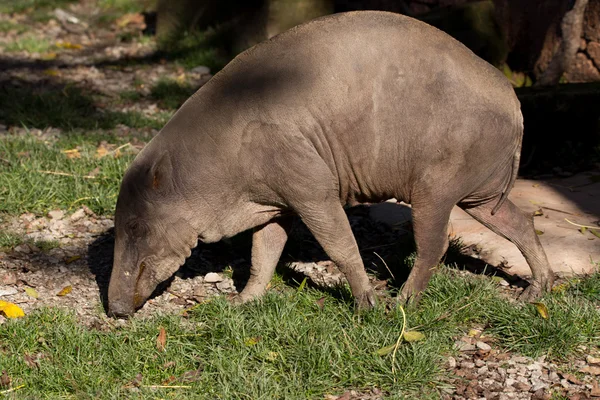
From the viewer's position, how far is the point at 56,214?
6.02 metres

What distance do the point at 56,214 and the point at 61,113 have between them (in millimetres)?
1960

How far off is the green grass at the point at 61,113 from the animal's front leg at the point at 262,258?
9.48ft

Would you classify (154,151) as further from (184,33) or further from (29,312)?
(184,33)

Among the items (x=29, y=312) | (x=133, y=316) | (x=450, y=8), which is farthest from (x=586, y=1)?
(x=29, y=312)

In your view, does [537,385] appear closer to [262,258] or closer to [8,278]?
[262,258]

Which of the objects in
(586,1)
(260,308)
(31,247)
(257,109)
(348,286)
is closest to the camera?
(257,109)

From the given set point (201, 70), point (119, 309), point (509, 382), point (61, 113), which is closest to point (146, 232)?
point (119, 309)

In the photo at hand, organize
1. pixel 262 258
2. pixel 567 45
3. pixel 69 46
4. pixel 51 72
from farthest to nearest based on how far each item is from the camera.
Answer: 1. pixel 69 46
2. pixel 51 72
3. pixel 567 45
4. pixel 262 258

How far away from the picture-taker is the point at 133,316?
15.7 ft

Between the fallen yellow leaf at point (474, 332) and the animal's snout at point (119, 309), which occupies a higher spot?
the fallen yellow leaf at point (474, 332)

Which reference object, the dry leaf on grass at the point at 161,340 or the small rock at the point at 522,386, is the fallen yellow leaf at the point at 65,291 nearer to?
the dry leaf on grass at the point at 161,340

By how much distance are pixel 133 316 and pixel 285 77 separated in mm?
1682

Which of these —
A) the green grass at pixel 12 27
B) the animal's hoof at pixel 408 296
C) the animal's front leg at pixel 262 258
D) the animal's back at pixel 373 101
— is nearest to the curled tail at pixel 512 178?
the animal's back at pixel 373 101

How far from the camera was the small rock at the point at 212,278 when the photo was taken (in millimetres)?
5320
